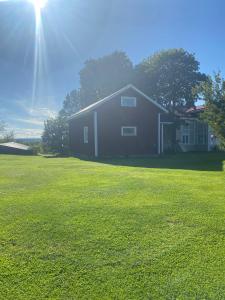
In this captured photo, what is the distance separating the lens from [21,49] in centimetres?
3244

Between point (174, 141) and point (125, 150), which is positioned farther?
point (174, 141)

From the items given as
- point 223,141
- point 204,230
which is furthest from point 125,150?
point 204,230

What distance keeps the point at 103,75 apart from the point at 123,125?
91.2ft

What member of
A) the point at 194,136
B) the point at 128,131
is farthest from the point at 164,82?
the point at 128,131

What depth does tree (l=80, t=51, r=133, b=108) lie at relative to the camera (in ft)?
157

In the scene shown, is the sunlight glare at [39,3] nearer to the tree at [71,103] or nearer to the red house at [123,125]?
the red house at [123,125]

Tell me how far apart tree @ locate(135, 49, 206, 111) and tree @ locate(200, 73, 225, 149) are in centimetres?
2168

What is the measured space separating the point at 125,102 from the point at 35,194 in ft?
56.0

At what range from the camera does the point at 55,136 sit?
3475cm

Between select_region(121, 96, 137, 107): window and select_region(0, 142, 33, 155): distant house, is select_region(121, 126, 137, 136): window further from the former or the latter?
select_region(0, 142, 33, 155): distant house

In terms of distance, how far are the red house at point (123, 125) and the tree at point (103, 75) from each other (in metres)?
22.4

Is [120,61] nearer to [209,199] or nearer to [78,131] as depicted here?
[78,131]

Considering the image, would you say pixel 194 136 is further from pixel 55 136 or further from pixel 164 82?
pixel 55 136

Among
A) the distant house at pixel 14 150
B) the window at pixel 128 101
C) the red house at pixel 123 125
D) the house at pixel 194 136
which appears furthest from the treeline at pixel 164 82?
the window at pixel 128 101
